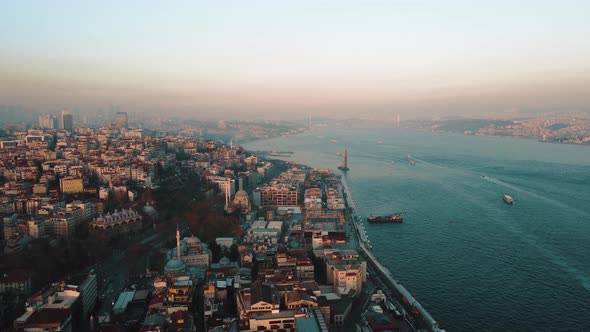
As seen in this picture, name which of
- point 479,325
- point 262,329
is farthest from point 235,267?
point 479,325

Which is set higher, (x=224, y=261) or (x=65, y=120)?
(x=65, y=120)

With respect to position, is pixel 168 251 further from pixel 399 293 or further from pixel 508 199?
pixel 508 199

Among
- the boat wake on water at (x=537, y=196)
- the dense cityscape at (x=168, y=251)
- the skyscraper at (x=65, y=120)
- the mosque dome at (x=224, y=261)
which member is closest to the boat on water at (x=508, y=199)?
the boat wake on water at (x=537, y=196)

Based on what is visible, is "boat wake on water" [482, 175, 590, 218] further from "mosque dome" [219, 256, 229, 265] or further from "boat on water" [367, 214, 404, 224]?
"mosque dome" [219, 256, 229, 265]

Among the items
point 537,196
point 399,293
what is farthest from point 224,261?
point 537,196

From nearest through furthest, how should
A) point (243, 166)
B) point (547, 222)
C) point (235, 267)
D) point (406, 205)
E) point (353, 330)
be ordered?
point (353, 330) → point (235, 267) → point (547, 222) → point (406, 205) → point (243, 166)

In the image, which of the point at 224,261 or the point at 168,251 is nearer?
the point at 224,261

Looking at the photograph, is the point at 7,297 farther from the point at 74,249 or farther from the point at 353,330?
the point at 353,330

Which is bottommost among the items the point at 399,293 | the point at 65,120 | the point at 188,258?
the point at 399,293
